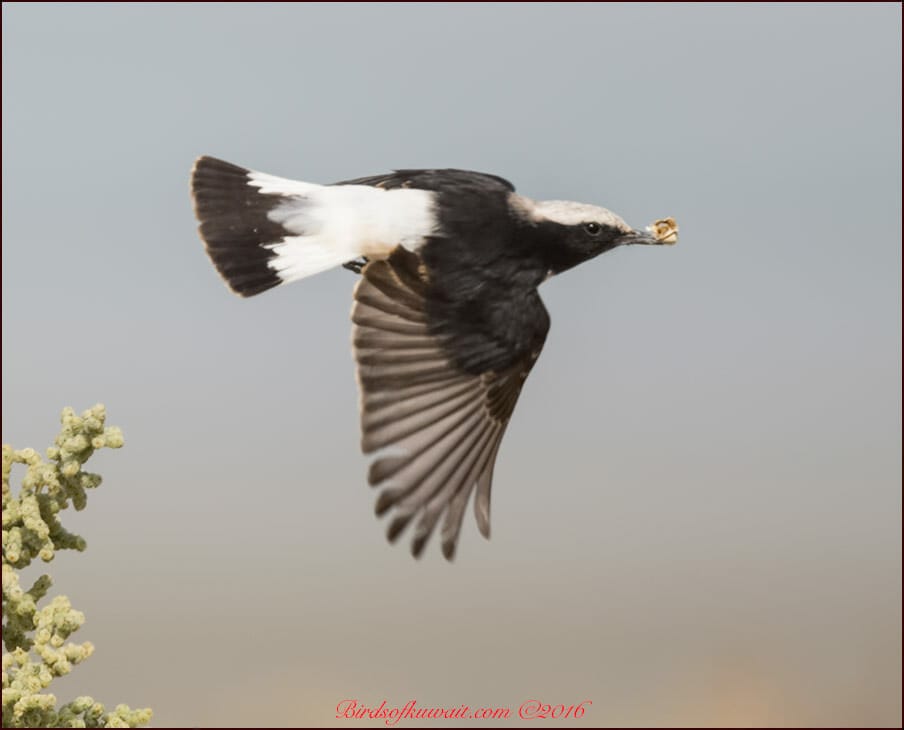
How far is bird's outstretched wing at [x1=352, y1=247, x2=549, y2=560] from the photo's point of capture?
3.47 metres

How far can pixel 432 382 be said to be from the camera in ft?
12.0

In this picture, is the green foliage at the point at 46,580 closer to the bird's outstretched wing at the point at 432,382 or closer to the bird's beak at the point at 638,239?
the bird's outstretched wing at the point at 432,382

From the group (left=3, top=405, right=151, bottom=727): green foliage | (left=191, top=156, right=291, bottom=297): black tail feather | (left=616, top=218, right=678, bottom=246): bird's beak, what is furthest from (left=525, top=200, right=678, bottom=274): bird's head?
(left=3, top=405, right=151, bottom=727): green foliage

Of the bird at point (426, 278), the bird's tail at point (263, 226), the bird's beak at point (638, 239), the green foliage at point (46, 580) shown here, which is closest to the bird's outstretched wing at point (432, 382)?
the bird at point (426, 278)

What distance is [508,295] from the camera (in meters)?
3.57

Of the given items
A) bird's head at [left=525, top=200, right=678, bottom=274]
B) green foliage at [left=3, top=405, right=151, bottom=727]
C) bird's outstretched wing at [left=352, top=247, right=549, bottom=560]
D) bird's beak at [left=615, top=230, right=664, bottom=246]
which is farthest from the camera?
bird's beak at [left=615, top=230, right=664, bottom=246]

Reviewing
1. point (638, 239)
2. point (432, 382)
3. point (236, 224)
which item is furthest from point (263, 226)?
point (638, 239)

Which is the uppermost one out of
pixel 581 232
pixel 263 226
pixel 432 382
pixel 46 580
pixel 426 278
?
pixel 581 232

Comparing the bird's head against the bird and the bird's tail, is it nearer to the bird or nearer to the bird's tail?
the bird

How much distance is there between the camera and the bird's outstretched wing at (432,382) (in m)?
3.47

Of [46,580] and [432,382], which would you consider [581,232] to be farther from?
[46,580]

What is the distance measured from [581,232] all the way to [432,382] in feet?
2.16

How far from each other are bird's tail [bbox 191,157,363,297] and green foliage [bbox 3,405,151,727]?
1247mm

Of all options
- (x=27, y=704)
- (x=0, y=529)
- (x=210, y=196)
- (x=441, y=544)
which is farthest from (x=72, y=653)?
(x=210, y=196)
